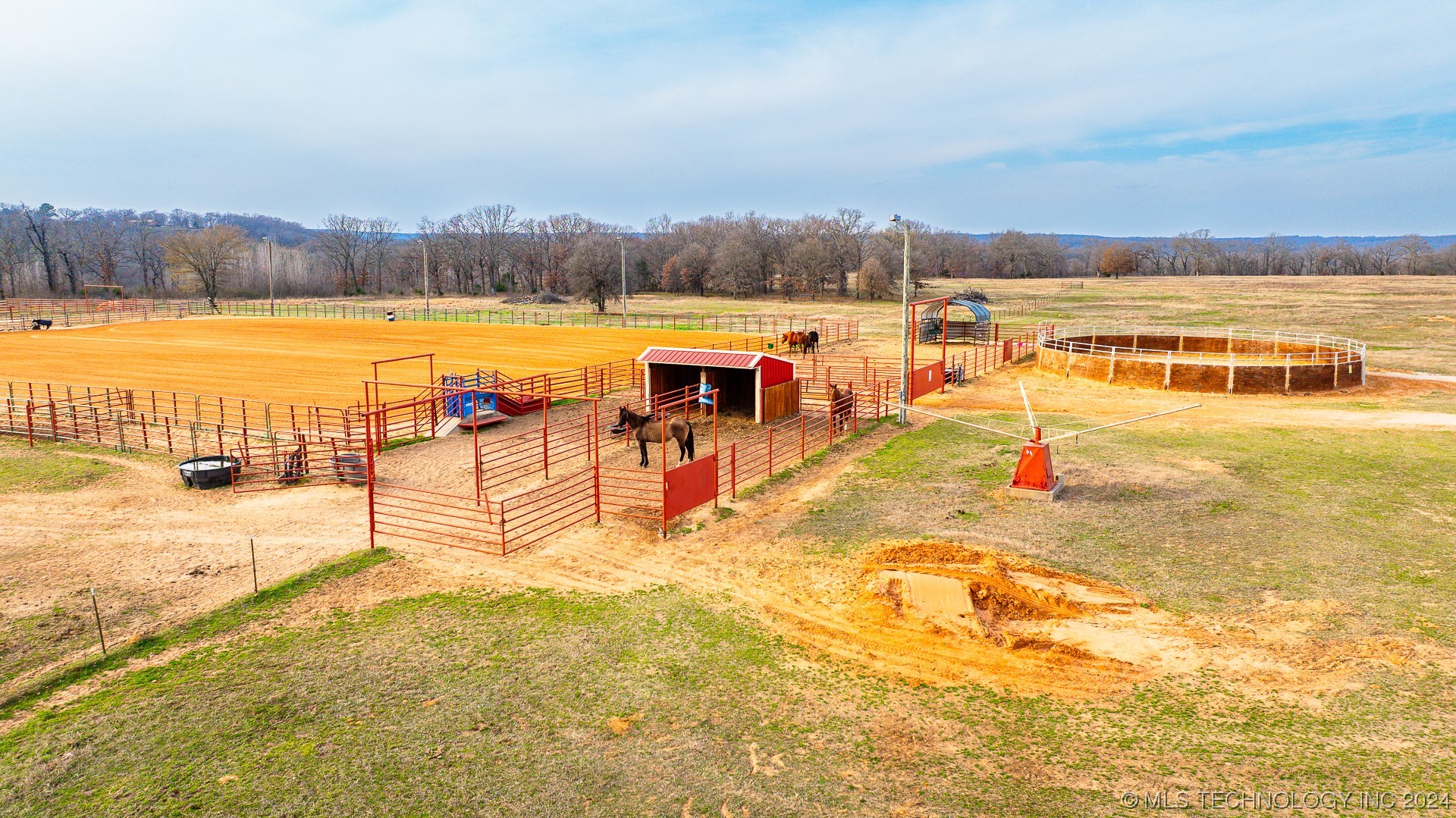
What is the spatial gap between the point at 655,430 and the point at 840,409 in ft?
23.0

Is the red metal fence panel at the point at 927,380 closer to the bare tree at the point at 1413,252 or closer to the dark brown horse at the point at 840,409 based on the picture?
the dark brown horse at the point at 840,409

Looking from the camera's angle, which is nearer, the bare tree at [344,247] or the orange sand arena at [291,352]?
the orange sand arena at [291,352]

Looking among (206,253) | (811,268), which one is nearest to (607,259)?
(811,268)

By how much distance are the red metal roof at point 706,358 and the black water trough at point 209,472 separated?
1047 centimetres

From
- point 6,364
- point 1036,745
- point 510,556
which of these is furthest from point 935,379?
point 6,364

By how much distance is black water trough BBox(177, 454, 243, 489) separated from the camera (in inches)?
643

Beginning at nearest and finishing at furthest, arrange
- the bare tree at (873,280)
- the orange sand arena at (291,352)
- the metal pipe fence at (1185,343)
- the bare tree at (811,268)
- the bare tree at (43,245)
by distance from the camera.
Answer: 1. the metal pipe fence at (1185,343)
2. the orange sand arena at (291,352)
3. the bare tree at (873,280)
4. the bare tree at (811,268)
5. the bare tree at (43,245)

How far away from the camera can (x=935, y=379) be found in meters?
28.3

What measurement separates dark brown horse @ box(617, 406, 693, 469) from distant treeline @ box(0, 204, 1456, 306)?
2264 inches

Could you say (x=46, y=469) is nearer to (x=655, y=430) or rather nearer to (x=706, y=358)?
(x=655, y=430)

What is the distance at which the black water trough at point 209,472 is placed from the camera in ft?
53.6

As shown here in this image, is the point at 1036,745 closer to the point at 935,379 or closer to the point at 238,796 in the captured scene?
the point at 238,796

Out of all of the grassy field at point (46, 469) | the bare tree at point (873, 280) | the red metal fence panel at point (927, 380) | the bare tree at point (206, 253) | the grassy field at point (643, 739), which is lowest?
the grassy field at point (643, 739)

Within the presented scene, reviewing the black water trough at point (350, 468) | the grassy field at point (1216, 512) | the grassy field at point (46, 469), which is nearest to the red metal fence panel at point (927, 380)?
the grassy field at point (1216, 512)
